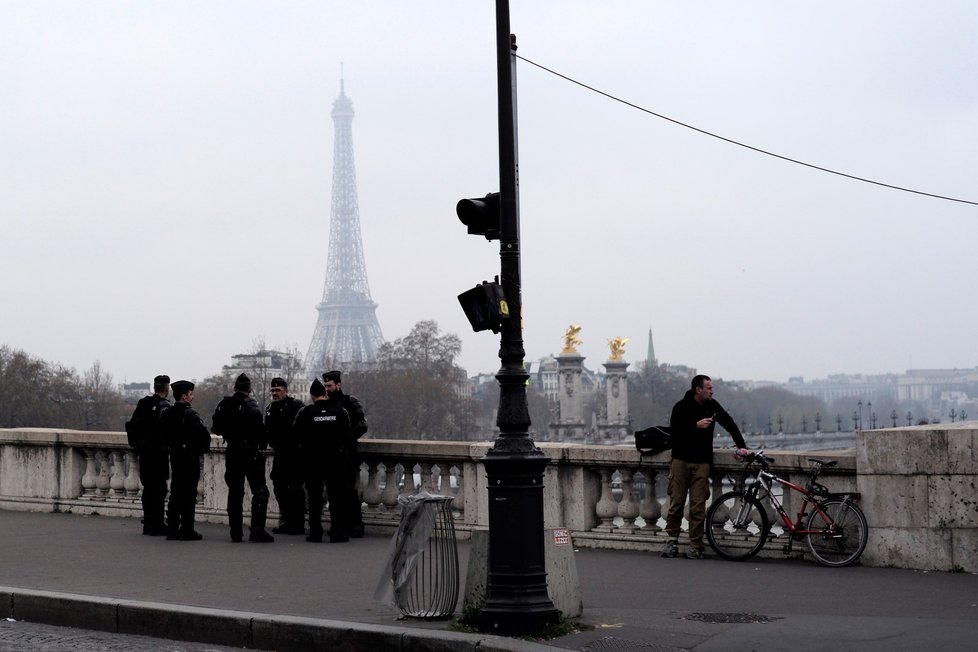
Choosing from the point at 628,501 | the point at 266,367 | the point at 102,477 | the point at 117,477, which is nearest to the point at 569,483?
the point at 628,501

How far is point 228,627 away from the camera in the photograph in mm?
10078

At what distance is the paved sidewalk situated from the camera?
363 inches

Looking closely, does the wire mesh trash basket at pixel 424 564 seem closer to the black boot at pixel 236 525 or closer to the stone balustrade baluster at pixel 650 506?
the stone balustrade baluster at pixel 650 506

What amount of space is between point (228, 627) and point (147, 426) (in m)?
7.14

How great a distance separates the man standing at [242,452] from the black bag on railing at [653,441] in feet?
13.9

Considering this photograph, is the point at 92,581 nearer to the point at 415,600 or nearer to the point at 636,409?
the point at 415,600

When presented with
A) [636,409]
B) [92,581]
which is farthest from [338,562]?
[636,409]

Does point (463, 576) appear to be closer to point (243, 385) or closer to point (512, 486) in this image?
point (512, 486)

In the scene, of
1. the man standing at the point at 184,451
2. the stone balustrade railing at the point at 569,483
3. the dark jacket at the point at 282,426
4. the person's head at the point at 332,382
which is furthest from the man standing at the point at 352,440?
the man standing at the point at 184,451

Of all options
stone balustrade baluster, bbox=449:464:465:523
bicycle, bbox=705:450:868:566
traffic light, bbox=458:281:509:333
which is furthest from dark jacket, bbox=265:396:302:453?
traffic light, bbox=458:281:509:333

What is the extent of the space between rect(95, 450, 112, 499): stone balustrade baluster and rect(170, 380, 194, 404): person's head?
14.2ft

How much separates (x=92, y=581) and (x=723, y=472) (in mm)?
5872

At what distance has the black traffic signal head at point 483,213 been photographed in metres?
9.84

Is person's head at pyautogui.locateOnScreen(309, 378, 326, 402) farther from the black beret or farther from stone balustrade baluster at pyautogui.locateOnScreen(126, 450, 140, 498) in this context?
stone balustrade baluster at pyautogui.locateOnScreen(126, 450, 140, 498)
